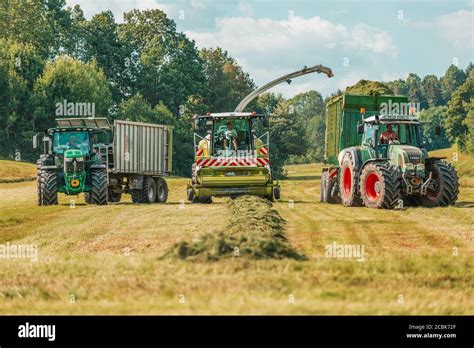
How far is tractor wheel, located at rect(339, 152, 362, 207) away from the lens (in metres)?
26.3

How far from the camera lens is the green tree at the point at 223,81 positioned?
10462cm

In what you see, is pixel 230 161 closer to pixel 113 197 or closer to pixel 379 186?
pixel 379 186

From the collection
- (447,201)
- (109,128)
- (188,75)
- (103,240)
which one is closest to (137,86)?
(188,75)

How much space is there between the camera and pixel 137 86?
103m

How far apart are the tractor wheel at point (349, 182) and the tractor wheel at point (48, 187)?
31.0ft

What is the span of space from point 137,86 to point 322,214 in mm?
81253

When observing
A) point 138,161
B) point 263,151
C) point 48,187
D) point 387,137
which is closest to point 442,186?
point 387,137

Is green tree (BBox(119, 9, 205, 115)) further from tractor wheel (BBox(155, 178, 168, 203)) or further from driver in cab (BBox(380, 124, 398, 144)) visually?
driver in cab (BBox(380, 124, 398, 144))

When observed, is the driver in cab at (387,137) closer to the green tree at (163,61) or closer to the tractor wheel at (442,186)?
the tractor wheel at (442,186)

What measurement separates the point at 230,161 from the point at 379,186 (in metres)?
6.10

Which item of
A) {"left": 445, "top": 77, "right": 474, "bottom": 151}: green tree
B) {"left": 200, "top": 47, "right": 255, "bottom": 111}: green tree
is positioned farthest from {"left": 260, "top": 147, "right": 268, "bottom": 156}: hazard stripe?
{"left": 445, "top": 77, "right": 474, "bottom": 151}: green tree

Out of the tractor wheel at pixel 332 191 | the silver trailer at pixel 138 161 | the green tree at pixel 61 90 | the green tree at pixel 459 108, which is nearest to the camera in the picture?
the tractor wheel at pixel 332 191

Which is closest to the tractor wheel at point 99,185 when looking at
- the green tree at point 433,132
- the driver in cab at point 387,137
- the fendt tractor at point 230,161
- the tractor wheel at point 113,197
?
the fendt tractor at point 230,161

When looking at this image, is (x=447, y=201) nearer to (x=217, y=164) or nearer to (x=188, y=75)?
(x=217, y=164)
